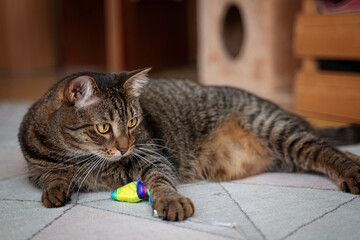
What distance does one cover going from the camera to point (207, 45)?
4.07 m

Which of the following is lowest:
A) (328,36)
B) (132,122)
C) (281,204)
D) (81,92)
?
(281,204)

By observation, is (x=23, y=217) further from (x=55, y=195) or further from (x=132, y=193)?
(x=132, y=193)

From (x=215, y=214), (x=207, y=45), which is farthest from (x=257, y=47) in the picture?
(x=215, y=214)

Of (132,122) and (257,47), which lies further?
(257,47)

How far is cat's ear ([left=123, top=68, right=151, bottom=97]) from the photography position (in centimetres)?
166

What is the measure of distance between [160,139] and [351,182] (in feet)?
2.49

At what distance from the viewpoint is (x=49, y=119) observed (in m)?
1.64

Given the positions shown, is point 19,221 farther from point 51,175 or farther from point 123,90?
point 123,90

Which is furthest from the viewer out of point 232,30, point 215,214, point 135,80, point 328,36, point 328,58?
point 232,30

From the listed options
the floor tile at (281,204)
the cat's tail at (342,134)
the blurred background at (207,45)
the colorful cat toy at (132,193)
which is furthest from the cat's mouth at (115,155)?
the blurred background at (207,45)

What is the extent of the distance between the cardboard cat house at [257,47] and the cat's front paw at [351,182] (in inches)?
72.1

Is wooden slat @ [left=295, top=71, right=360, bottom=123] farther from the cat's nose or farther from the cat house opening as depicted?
the cat's nose

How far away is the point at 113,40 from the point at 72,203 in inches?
114

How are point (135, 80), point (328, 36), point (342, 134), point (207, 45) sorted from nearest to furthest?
point (135, 80) < point (342, 134) < point (328, 36) < point (207, 45)
